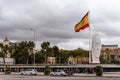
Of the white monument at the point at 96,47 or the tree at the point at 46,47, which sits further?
the tree at the point at 46,47

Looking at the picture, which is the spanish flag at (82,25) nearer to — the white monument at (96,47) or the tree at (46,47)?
the white monument at (96,47)

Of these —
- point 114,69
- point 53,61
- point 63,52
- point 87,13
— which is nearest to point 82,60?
point 53,61

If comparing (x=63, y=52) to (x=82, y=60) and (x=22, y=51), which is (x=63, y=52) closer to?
(x=82, y=60)

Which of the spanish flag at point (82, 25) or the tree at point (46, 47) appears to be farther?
the tree at point (46, 47)

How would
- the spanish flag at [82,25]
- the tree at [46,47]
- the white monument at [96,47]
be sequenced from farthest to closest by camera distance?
1. the tree at [46,47]
2. the white monument at [96,47]
3. the spanish flag at [82,25]

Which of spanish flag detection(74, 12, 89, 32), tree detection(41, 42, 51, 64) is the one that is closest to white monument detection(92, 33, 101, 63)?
spanish flag detection(74, 12, 89, 32)

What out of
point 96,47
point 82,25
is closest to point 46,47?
point 96,47

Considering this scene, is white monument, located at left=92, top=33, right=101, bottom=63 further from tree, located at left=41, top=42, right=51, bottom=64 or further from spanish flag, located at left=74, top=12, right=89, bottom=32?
tree, located at left=41, top=42, right=51, bottom=64

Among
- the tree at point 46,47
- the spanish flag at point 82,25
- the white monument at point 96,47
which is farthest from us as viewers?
the tree at point 46,47

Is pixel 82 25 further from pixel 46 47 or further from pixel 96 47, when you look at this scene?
pixel 46 47

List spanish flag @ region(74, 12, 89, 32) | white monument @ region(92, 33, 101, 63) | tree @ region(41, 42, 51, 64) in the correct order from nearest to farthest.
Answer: spanish flag @ region(74, 12, 89, 32), white monument @ region(92, 33, 101, 63), tree @ region(41, 42, 51, 64)

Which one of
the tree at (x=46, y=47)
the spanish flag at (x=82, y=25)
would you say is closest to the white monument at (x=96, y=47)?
the spanish flag at (x=82, y=25)

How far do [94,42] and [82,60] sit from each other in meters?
80.6

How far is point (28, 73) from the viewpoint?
76562mm
